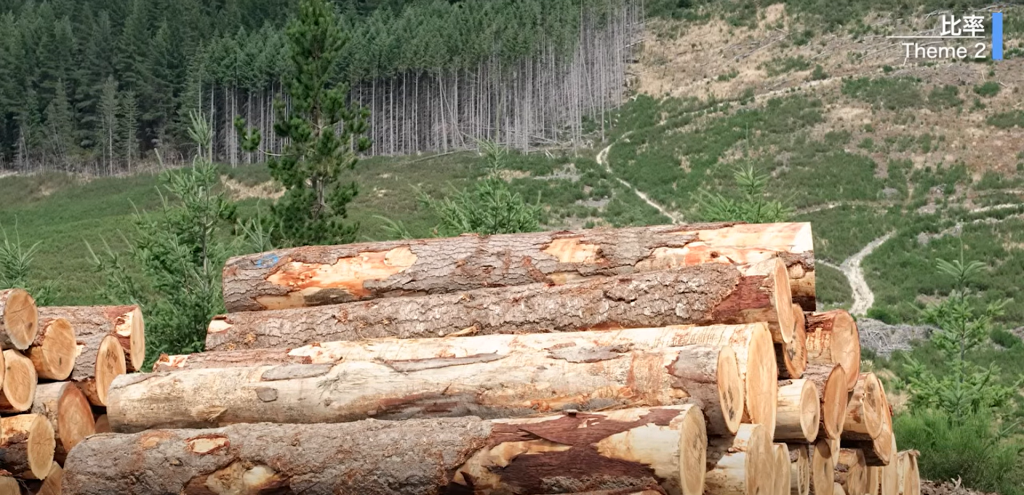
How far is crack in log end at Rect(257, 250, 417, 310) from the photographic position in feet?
28.7

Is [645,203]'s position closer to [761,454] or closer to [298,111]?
[298,111]

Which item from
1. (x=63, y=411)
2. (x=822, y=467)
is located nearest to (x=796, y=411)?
(x=822, y=467)

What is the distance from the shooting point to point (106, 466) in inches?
276

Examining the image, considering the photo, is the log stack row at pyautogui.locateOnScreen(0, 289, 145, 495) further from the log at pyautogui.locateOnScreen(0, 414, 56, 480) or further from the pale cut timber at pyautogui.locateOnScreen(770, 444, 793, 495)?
the pale cut timber at pyautogui.locateOnScreen(770, 444, 793, 495)

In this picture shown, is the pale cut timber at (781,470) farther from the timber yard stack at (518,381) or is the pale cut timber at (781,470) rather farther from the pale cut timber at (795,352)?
the pale cut timber at (795,352)

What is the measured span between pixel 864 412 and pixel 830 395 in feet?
2.62

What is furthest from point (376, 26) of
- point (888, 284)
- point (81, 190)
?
point (888, 284)

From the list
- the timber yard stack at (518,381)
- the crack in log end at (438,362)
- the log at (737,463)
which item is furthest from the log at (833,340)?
the crack in log end at (438,362)

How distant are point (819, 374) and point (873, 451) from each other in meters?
1.34

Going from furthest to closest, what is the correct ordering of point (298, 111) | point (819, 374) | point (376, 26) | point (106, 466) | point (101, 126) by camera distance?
1. point (101, 126)
2. point (376, 26)
3. point (298, 111)
4. point (819, 374)
5. point (106, 466)

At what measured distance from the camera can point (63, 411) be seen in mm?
8156

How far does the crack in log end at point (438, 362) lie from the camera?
22.5 feet

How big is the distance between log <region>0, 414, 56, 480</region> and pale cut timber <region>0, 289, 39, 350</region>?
503mm

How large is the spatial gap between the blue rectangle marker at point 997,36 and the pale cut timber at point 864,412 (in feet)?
175
